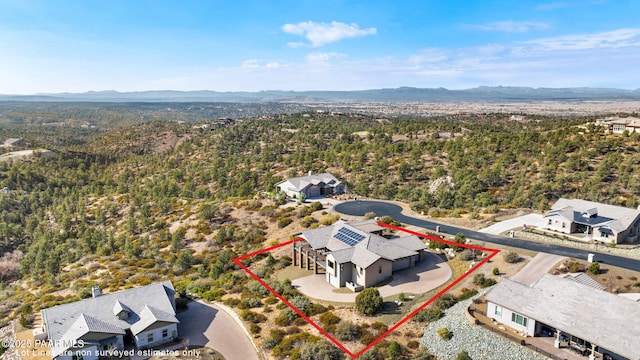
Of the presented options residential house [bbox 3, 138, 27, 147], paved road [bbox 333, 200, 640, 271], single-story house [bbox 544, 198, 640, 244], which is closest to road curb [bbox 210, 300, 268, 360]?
paved road [bbox 333, 200, 640, 271]

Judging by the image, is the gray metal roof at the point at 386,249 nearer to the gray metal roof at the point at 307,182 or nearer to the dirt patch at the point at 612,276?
the dirt patch at the point at 612,276

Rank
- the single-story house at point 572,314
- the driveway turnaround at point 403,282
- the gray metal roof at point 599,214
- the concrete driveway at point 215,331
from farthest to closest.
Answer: the gray metal roof at point 599,214
the driveway turnaround at point 403,282
the concrete driveway at point 215,331
the single-story house at point 572,314

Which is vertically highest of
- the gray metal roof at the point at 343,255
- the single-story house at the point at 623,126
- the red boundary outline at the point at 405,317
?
the single-story house at the point at 623,126

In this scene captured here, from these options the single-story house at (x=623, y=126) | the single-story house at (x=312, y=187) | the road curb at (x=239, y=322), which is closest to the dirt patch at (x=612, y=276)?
the road curb at (x=239, y=322)

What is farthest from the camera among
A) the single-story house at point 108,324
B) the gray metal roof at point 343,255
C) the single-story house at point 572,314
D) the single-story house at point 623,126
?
the single-story house at point 623,126

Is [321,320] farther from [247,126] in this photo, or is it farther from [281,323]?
[247,126]

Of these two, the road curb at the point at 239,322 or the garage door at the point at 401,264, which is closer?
the road curb at the point at 239,322

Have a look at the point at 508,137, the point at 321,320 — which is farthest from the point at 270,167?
the point at 321,320

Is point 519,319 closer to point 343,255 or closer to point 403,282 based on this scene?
point 403,282
